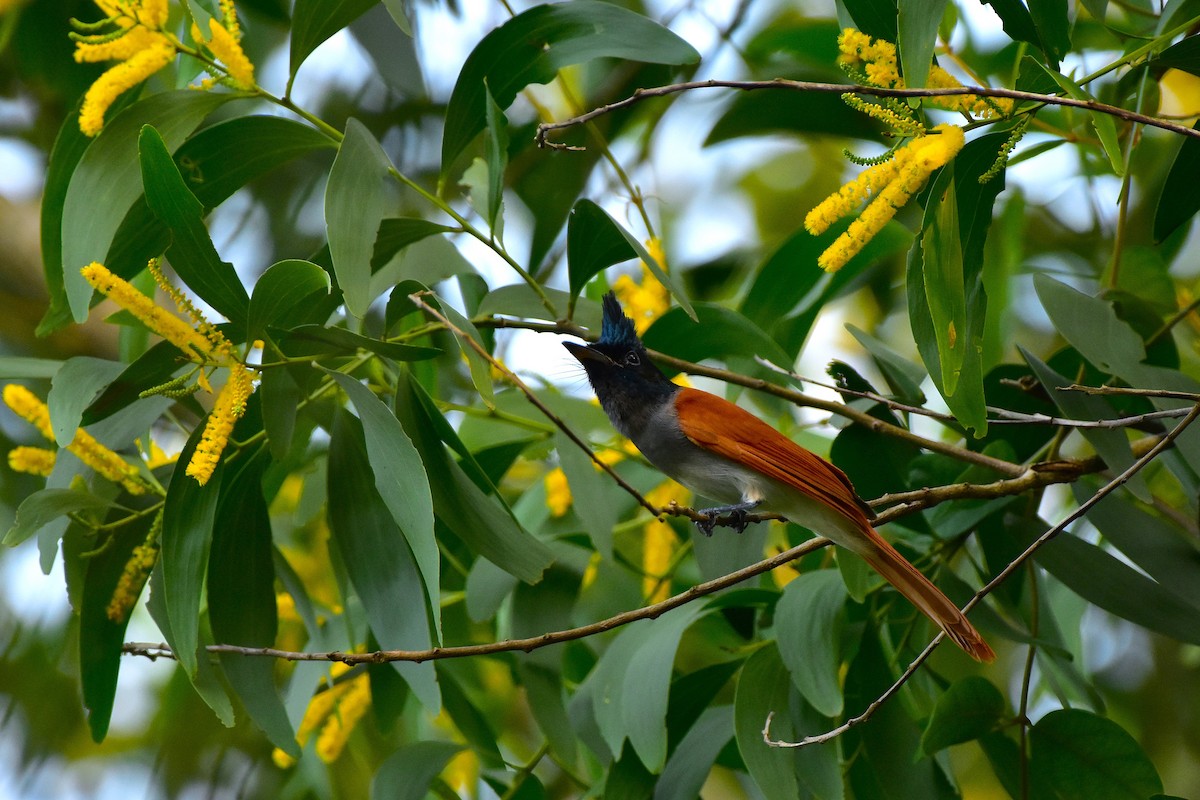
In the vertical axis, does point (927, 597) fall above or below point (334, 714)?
above

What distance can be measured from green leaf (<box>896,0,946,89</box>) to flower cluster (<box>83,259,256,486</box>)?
1.00m

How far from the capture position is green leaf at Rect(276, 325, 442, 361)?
64.8 inches

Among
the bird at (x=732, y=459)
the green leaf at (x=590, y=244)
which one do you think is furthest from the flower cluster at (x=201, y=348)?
the bird at (x=732, y=459)

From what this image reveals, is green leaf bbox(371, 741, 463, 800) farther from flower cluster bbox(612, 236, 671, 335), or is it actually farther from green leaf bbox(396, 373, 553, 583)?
flower cluster bbox(612, 236, 671, 335)

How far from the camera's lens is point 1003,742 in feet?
6.68

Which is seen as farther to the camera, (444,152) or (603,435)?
(603,435)

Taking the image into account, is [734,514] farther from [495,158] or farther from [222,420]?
[222,420]

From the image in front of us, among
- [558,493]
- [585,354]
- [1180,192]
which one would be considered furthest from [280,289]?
[1180,192]

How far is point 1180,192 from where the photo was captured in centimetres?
198

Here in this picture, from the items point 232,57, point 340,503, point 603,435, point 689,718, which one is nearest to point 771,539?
point 603,435

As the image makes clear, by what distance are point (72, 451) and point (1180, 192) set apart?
6.37 ft

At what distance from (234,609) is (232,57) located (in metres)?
0.95

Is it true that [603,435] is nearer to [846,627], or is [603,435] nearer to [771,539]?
[771,539]

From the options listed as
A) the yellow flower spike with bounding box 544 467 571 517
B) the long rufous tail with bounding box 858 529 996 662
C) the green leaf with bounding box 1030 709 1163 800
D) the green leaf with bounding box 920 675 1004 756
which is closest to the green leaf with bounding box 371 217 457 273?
the yellow flower spike with bounding box 544 467 571 517
